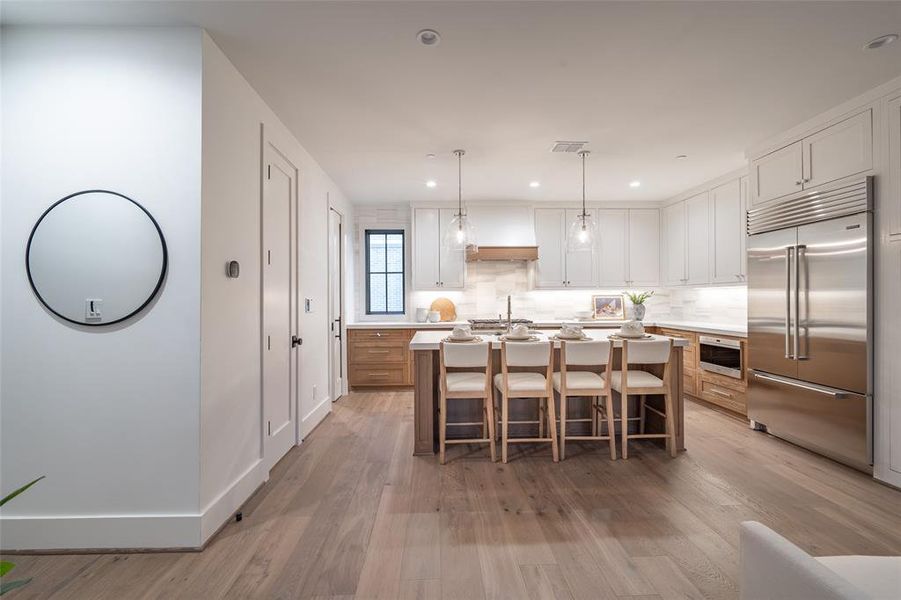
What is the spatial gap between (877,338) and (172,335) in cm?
429

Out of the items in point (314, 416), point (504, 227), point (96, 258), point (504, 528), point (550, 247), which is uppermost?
point (504, 227)

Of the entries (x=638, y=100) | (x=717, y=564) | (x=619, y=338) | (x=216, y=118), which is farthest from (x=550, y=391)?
(x=216, y=118)

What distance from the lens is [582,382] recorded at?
10.6ft

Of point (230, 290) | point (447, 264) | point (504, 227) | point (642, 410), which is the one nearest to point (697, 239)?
point (504, 227)

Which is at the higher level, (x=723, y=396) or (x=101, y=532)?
(x=723, y=396)

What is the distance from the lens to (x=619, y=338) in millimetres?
3371

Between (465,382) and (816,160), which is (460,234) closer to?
(465,382)

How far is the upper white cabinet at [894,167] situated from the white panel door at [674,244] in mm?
2682

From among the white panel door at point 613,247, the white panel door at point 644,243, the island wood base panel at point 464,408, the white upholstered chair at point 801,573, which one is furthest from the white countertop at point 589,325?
the white upholstered chair at point 801,573

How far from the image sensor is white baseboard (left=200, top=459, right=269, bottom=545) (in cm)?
212

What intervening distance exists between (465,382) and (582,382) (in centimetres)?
90

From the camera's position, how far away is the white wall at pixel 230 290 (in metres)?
2.16

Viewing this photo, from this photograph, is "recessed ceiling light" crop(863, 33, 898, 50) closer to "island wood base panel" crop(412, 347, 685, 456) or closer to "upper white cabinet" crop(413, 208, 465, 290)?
"island wood base panel" crop(412, 347, 685, 456)

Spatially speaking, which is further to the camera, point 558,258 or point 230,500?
point 558,258
